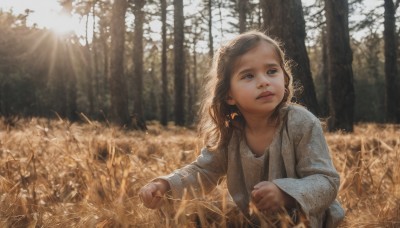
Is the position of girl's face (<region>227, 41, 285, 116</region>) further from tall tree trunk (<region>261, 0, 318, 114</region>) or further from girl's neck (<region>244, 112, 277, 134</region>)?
tall tree trunk (<region>261, 0, 318, 114</region>)

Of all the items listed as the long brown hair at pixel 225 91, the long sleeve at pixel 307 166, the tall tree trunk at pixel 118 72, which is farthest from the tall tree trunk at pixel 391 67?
the long sleeve at pixel 307 166

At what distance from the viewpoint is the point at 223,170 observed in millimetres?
2324

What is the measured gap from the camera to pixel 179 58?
59.5 feet

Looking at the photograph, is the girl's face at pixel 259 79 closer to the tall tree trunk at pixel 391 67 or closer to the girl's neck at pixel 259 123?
the girl's neck at pixel 259 123

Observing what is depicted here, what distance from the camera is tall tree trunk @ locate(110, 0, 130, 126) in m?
12.1

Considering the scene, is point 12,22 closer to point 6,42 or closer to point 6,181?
point 6,42

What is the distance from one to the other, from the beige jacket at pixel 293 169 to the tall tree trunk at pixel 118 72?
998 cm

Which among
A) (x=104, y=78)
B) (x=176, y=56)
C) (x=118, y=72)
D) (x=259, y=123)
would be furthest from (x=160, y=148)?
(x=104, y=78)

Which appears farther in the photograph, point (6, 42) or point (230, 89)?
point (6, 42)

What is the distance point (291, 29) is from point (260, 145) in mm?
3602

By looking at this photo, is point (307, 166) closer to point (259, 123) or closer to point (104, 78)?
point (259, 123)

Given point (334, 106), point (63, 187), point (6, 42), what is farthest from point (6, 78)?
point (63, 187)

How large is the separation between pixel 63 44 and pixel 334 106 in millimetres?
23413

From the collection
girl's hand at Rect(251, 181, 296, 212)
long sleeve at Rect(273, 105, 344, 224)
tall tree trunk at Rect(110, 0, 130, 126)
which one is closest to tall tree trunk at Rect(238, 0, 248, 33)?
tall tree trunk at Rect(110, 0, 130, 126)
